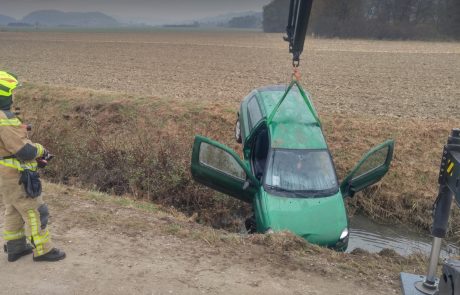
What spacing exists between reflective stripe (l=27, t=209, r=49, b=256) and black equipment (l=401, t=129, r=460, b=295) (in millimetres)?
4040

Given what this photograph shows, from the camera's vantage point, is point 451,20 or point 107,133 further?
point 451,20

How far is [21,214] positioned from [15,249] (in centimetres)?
58

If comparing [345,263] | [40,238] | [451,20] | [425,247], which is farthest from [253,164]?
[451,20]

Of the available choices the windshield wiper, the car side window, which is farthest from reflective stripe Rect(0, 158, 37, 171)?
the car side window

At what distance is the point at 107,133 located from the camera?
1180 cm

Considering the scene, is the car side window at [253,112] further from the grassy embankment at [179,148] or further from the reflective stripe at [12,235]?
the reflective stripe at [12,235]

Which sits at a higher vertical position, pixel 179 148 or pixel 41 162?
pixel 41 162

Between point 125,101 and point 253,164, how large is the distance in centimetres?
713

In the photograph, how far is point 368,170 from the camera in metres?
7.04

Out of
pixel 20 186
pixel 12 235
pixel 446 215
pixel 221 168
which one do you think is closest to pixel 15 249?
pixel 12 235

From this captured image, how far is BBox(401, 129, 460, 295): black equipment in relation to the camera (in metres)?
2.93

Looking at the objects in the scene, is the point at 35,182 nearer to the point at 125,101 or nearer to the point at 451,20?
the point at 125,101

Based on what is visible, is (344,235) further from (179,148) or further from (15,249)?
(179,148)

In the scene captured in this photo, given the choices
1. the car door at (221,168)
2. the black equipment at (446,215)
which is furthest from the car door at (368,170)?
the black equipment at (446,215)
